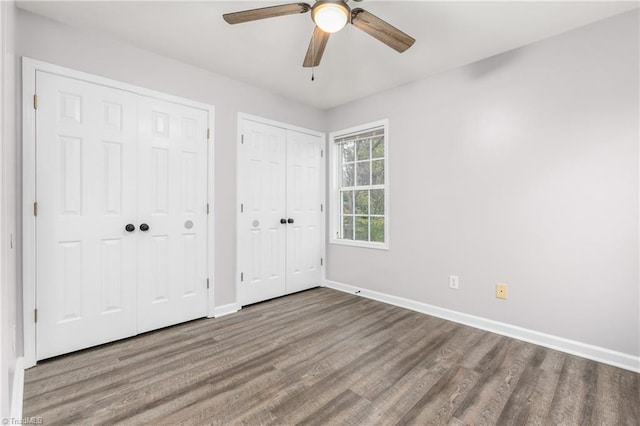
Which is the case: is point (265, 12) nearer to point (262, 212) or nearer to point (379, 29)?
point (379, 29)

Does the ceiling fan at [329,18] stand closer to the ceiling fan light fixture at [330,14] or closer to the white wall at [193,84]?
the ceiling fan light fixture at [330,14]

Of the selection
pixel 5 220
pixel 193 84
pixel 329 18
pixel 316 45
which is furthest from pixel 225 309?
pixel 329 18

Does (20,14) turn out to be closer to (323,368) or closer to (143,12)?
(143,12)

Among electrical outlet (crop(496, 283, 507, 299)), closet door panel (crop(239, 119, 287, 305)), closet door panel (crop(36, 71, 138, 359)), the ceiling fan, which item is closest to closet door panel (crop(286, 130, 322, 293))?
closet door panel (crop(239, 119, 287, 305))

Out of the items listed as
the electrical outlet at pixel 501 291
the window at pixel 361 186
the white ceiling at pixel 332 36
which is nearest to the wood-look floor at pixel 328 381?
the electrical outlet at pixel 501 291

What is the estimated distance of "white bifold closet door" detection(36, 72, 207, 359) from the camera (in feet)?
6.98

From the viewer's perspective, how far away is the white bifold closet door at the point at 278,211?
3273 millimetres

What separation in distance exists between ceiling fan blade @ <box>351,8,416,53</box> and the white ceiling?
262mm

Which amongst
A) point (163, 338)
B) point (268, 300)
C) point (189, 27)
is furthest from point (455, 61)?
point (163, 338)

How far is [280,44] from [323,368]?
2.56 m

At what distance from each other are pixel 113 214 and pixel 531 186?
11.3ft

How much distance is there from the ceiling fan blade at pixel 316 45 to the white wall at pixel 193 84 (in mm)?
1217

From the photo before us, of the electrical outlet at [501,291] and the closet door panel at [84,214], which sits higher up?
the closet door panel at [84,214]

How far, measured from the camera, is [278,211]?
3.57 meters
